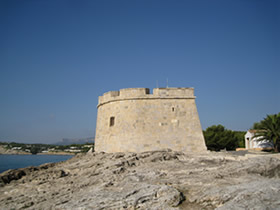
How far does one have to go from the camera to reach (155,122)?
11625 millimetres

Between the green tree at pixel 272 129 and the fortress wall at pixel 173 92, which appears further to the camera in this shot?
the green tree at pixel 272 129

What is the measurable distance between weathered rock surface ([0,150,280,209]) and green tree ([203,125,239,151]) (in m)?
19.5

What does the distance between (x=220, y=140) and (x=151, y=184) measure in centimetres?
2330

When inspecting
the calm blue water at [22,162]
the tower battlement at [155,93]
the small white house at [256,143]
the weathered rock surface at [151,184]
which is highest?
the tower battlement at [155,93]


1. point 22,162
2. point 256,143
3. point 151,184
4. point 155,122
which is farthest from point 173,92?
point 22,162

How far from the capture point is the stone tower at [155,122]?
1144 centimetres

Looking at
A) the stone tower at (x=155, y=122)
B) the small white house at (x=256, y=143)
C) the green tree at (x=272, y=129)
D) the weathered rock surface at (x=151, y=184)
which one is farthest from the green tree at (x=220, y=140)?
the weathered rock surface at (x=151, y=184)

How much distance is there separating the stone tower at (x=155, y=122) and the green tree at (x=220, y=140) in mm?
18215

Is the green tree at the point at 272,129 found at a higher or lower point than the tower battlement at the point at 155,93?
lower

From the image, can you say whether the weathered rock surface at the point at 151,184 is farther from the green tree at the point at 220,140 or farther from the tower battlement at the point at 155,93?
the green tree at the point at 220,140

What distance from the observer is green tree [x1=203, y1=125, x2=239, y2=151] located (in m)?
28.9

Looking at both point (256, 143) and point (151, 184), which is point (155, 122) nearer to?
point (151, 184)

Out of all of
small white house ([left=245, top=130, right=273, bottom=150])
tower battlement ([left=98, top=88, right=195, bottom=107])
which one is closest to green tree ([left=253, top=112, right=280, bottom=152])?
small white house ([left=245, top=130, right=273, bottom=150])

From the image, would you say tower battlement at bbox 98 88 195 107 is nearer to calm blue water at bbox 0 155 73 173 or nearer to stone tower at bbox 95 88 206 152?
stone tower at bbox 95 88 206 152
